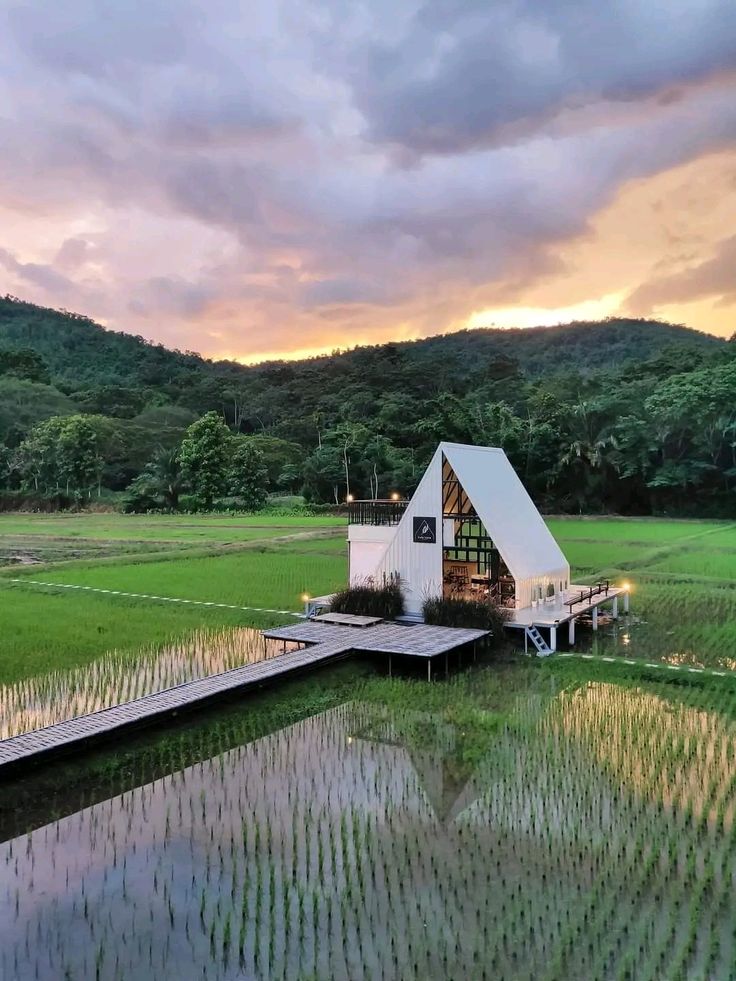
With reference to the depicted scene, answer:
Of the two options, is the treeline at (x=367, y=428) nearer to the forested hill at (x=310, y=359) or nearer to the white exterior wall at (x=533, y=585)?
the forested hill at (x=310, y=359)

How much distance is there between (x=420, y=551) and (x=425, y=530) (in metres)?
0.40

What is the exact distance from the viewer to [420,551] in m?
14.0

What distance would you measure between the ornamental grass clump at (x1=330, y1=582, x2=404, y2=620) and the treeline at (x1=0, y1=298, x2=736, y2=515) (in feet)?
94.5

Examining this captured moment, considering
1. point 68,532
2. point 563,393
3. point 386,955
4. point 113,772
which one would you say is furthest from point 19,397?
point 386,955

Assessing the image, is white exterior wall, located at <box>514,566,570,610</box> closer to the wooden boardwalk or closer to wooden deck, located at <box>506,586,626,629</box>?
wooden deck, located at <box>506,586,626,629</box>

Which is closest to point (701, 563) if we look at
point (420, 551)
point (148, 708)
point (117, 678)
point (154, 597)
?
point (420, 551)

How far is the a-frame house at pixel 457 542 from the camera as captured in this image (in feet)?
44.9

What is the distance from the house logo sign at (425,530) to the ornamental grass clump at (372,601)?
3.16ft

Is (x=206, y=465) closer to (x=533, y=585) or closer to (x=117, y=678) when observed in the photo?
(x=533, y=585)

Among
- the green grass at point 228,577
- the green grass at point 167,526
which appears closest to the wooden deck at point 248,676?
the green grass at point 228,577

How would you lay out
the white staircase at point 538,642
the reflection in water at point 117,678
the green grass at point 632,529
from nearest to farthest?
the reflection in water at point 117,678 < the white staircase at point 538,642 < the green grass at point 632,529

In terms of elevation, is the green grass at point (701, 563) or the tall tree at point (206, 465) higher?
the tall tree at point (206, 465)

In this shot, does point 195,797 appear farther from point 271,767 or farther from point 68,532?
point 68,532

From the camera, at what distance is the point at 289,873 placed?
5.72 meters
